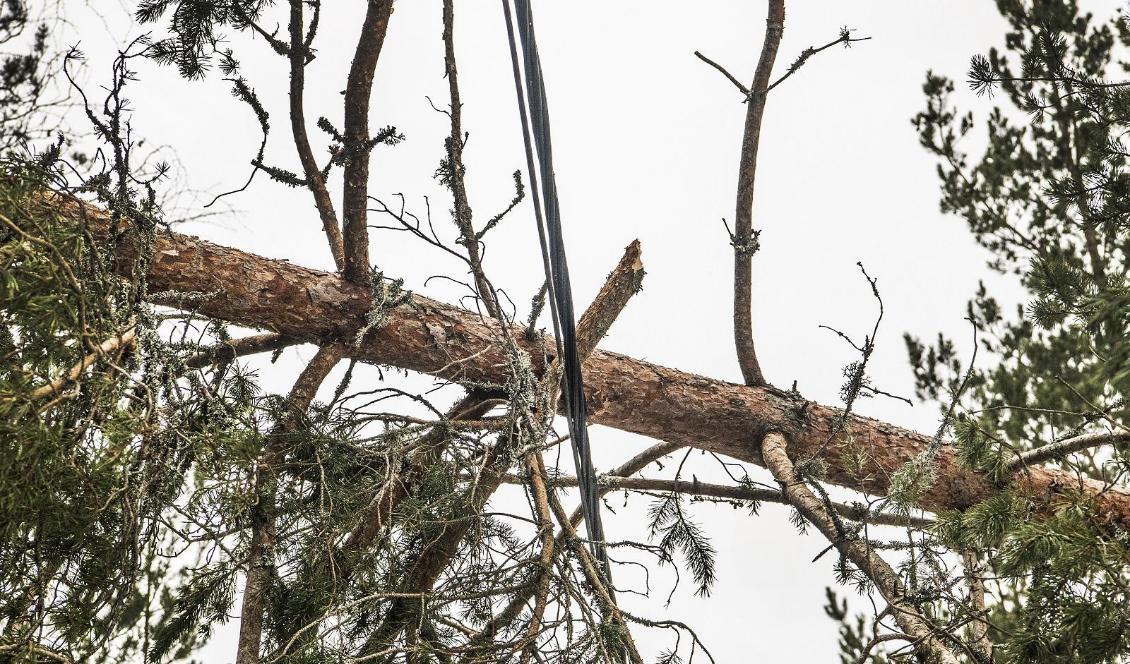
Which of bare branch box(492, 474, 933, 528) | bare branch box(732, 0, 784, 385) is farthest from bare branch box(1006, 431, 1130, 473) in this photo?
bare branch box(732, 0, 784, 385)

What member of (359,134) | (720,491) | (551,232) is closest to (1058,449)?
(720,491)

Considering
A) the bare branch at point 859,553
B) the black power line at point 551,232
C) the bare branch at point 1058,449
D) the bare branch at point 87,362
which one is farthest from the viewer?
the bare branch at point 1058,449

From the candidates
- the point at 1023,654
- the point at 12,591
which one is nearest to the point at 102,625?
the point at 12,591

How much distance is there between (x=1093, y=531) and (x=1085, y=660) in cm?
21

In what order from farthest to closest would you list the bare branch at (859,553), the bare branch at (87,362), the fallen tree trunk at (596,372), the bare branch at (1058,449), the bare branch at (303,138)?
the bare branch at (1058,449) → the bare branch at (303,138) → the fallen tree trunk at (596,372) → the bare branch at (859,553) → the bare branch at (87,362)

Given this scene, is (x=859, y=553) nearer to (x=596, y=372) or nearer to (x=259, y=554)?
(x=596, y=372)

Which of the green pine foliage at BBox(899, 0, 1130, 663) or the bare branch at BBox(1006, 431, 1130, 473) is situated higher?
the green pine foliage at BBox(899, 0, 1130, 663)

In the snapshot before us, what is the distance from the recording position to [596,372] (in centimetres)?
242

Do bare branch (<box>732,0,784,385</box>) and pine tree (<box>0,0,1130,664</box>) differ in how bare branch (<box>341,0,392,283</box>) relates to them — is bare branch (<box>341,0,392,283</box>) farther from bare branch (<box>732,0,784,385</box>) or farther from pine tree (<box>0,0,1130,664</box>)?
bare branch (<box>732,0,784,385</box>)

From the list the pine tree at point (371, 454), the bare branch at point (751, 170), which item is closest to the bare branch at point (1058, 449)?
the pine tree at point (371, 454)

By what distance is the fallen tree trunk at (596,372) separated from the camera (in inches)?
79.6

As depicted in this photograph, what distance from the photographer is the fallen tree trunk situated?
202 centimetres

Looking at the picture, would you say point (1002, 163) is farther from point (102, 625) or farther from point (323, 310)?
point (102, 625)

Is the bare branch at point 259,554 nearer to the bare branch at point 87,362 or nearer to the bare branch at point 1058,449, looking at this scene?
the bare branch at point 87,362
